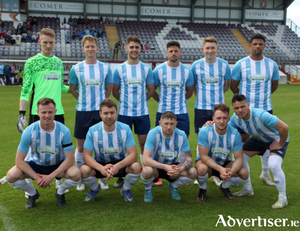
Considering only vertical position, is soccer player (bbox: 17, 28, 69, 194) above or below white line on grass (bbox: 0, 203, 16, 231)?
above

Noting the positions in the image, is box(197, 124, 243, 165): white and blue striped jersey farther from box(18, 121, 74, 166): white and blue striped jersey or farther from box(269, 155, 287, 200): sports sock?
box(18, 121, 74, 166): white and blue striped jersey

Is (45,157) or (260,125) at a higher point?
(260,125)

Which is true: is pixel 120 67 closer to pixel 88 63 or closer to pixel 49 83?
pixel 88 63

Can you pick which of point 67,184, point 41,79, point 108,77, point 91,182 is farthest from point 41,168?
point 108,77

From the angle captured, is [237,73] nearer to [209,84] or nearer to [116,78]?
[209,84]

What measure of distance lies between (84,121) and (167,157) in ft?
4.26

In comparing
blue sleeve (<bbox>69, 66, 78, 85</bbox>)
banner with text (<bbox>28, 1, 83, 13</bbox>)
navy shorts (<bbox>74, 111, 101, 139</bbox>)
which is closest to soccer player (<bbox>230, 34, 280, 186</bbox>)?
navy shorts (<bbox>74, 111, 101, 139</bbox>)

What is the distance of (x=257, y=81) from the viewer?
4.20 m

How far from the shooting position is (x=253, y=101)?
13.8 ft

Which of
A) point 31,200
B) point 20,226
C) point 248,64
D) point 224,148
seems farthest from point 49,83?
point 248,64

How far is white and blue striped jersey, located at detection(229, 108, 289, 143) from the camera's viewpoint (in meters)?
3.48

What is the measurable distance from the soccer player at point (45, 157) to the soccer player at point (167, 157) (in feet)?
2.75

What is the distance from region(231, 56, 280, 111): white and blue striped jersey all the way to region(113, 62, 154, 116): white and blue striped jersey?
1.42 metres

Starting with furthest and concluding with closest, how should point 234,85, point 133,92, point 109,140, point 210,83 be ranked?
point 234,85
point 210,83
point 133,92
point 109,140
